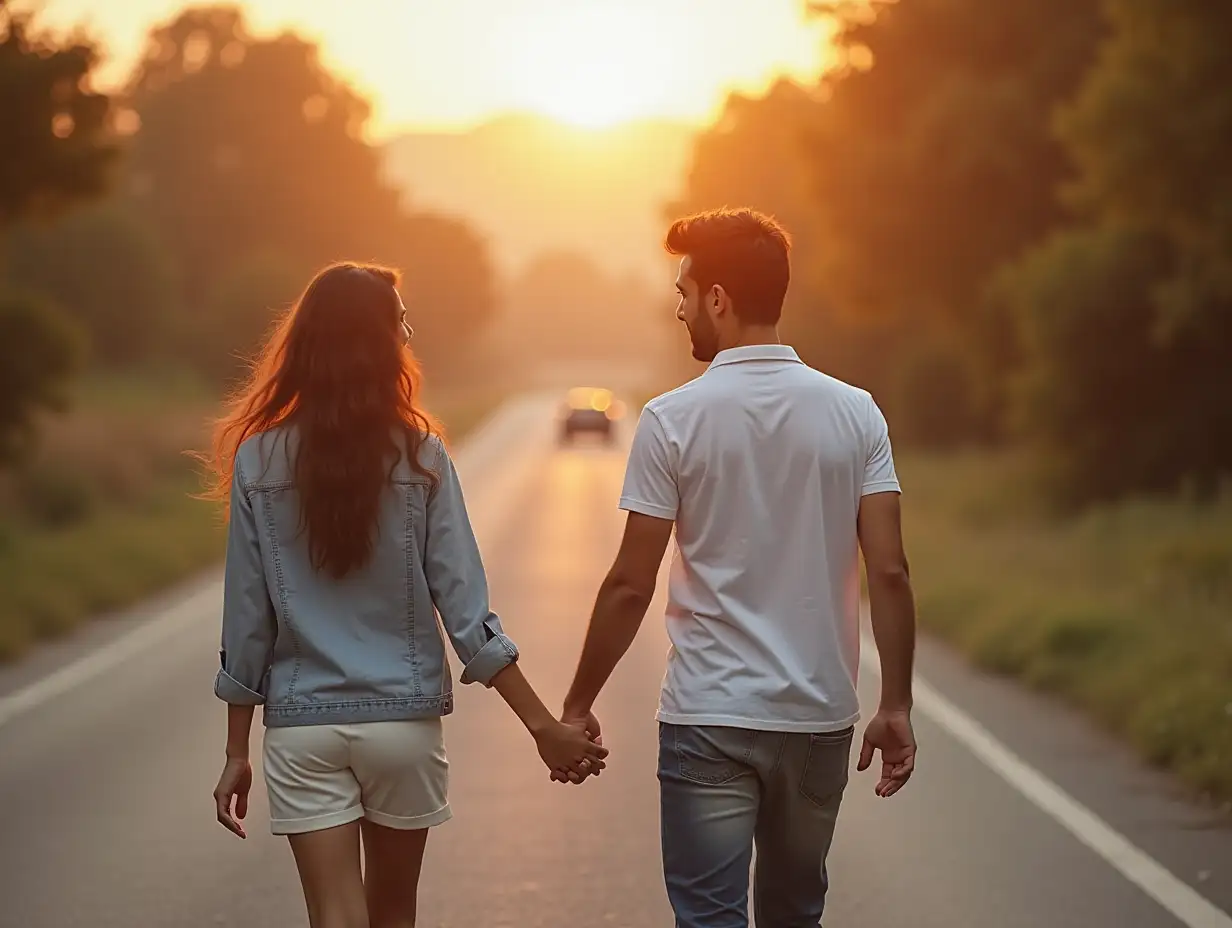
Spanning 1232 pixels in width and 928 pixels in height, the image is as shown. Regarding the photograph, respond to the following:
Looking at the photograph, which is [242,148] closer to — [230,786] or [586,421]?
[586,421]

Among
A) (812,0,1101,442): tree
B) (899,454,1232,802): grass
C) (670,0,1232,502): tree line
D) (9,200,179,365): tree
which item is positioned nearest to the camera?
(899,454,1232,802): grass

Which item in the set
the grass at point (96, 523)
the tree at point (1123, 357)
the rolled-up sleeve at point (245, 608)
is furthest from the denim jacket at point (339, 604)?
the tree at point (1123, 357)

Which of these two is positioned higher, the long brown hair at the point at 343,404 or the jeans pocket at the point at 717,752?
the long brown hair at the point at 343,404

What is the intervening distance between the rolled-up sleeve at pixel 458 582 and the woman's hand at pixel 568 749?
0.24 m

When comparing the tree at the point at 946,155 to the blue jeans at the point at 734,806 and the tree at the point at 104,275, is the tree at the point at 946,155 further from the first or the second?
the tree at the point at 104,275

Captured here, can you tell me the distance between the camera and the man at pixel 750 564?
13.6ft

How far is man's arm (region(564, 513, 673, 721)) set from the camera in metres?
4.25

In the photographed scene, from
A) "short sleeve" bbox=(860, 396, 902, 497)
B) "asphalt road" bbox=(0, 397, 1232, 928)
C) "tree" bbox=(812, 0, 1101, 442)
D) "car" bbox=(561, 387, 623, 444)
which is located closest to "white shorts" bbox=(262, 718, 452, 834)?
"short sleeve" bbox=(860, 396, 902, 497)

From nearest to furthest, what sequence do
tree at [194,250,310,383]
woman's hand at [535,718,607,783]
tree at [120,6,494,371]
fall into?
woman's hand at [535,718,607,783] → tree at [194,250,310,383] → tree at [120,6,494,371]

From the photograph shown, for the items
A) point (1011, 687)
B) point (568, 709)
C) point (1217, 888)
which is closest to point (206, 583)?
point (1011, 687)

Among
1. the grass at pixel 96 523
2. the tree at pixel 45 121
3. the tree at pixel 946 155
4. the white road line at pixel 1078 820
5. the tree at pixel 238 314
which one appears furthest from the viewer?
the tree at pixel 238 314

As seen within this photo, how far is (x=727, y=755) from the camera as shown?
4.15 m

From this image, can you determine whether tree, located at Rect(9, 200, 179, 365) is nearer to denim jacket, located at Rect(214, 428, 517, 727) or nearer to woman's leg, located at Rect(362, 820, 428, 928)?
denim jacket, located at Rect(214, 428, 517, 727)

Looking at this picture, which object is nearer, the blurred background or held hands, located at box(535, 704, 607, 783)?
held hands, located at box(535, 704, 607, 783)
